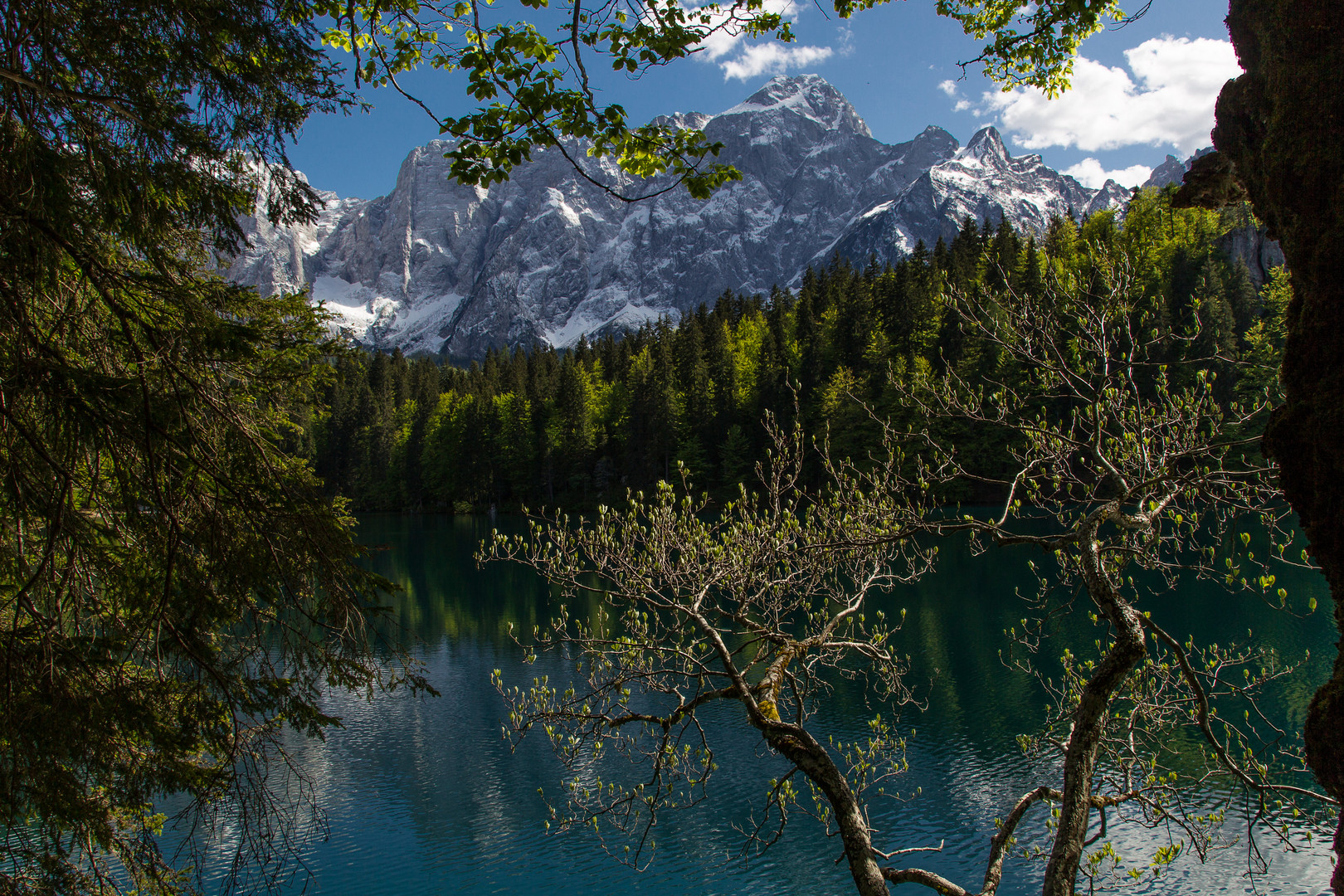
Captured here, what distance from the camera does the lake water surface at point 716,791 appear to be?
1067 centimetres

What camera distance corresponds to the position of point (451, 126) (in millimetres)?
3270

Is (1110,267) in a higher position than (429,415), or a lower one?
lower

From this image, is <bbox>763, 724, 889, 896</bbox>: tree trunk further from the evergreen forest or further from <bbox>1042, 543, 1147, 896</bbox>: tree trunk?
the evergreen forest

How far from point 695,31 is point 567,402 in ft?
193

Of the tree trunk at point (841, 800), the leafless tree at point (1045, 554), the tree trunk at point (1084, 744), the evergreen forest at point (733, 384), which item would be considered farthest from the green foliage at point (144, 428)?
the evergreen forest at point (733, 384)

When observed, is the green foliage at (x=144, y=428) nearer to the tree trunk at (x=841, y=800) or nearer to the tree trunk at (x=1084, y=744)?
the tree trunk at (x=841, y=800)

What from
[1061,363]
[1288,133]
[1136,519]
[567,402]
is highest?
[567,402]

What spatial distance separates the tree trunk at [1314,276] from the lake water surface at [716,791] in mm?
8159

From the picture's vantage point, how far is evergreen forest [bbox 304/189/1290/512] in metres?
42.2

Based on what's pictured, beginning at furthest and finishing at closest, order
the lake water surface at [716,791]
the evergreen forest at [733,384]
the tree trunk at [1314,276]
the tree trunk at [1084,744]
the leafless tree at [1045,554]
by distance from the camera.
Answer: the evergreen forest at [733,384]
the lake water surface at [716,791]
the leafless tree at [1045,554]
the tree trunk at [1084,744]
the tree trunk at [1314,276]

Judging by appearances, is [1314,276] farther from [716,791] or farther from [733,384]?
[733,384]

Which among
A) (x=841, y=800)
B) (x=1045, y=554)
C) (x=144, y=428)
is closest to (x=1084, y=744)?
(x=841, y=800)

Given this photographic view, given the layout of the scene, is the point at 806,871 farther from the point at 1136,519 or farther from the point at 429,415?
the point at 429,415

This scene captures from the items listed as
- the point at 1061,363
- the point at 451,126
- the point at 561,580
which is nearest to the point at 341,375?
the point at 561,580
